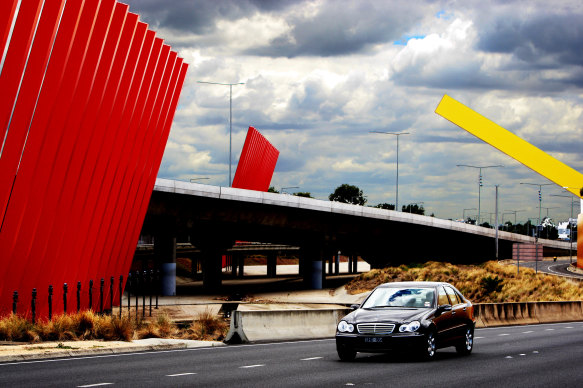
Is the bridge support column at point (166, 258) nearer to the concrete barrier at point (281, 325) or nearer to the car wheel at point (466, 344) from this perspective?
the concrete barrier at point (281, 325)

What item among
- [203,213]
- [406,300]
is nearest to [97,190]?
[406,300]

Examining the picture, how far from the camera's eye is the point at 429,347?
15.3m

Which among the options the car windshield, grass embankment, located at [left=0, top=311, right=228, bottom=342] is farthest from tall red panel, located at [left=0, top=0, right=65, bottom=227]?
the car windshield

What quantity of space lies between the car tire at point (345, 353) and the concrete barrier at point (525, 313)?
14277mm

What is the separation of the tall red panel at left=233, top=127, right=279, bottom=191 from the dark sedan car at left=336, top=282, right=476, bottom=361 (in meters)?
59.8

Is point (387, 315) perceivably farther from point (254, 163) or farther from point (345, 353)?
point (254, 163)

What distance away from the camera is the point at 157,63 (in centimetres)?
3266

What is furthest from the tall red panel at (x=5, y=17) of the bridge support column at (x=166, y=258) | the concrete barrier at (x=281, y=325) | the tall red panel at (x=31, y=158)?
the bridge support column at (x=166, y=258)

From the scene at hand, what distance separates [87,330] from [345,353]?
7.04m

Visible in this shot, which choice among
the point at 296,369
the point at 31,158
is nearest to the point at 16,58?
the point at 31,158

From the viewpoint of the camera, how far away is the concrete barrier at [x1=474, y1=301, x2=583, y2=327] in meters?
29.6

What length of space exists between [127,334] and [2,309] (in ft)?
17.9

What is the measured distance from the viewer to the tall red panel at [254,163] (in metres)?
78.0

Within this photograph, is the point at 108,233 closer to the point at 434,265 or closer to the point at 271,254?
the point at 434,265
